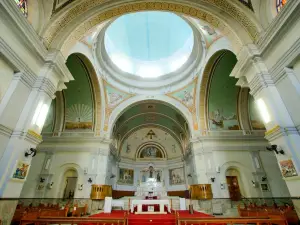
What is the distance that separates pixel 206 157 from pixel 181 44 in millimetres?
10216

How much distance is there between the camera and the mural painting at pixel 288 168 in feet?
12.5

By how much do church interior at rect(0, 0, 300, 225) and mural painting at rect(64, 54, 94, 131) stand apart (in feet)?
0.24

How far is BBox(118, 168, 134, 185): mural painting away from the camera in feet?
55.4

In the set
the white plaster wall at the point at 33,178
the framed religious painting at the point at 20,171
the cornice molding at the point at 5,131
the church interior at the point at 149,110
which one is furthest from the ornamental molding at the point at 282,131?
Result: the white plaster wall at the point at 33,178

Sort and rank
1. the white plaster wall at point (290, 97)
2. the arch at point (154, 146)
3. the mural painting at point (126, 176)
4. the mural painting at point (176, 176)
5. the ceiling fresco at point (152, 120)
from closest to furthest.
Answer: the white plaster wall at point (290, 97)
the ceiling fresco at point (152, 120)
the mural painting at point (126, 176)
the mural painting at point (176, 176)
the arch at point (154, 146)

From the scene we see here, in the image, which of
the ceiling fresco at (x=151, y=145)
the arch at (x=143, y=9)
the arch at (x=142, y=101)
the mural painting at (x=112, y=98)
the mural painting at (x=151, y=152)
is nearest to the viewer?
the arch at (x=143, y=9)

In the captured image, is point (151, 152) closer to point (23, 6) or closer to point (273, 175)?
point (273, 175)

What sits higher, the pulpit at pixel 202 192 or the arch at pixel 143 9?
the arch at pixel 143 9

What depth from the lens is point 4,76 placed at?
4.09 metres

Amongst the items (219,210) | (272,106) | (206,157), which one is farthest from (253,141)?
(272,106)

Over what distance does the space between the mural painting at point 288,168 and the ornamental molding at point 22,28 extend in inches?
296

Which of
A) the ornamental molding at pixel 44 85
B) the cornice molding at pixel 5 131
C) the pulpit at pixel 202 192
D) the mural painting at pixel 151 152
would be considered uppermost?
the mural painting at pixel 151 152

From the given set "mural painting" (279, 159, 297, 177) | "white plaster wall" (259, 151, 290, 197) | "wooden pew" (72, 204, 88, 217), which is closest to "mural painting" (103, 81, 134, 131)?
"wooden pew" (72, 204, 88, 217)

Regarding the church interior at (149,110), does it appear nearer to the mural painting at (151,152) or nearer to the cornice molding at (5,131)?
the cornice molding at (5,131)
